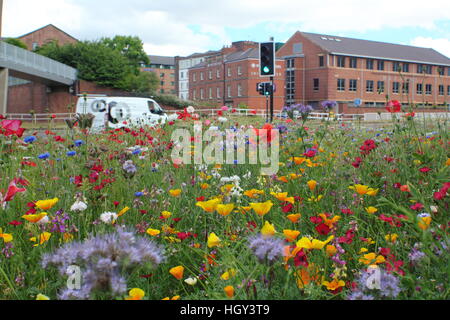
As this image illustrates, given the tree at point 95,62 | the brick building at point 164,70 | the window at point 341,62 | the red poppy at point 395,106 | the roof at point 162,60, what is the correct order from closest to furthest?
1. the red poppy at point 395,106
2. the tree at point 95,62
3. the window at point 341,62
4. the brick building at point 164,70
5. the roof at point 162,60

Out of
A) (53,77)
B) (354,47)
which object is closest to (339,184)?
(53,77)

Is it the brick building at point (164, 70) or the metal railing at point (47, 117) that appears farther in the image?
the brick building at point (164, 70)

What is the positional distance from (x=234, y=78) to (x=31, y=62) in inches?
1203

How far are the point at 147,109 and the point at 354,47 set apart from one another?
46.4 meters

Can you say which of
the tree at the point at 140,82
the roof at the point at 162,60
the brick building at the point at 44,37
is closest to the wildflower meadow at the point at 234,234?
the tree at the point at 140,82

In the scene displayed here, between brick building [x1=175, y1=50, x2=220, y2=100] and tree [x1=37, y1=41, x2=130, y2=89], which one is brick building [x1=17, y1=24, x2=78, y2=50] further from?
brick building [x1=175, y1=50, x2=220, y2=100]

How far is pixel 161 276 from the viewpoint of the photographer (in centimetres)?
227

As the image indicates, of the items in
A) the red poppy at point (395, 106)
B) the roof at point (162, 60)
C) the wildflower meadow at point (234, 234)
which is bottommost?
the wildflower meadow at point (234, 234)

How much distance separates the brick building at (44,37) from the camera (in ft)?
209

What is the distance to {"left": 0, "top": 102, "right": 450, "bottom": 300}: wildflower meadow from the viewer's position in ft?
4.49

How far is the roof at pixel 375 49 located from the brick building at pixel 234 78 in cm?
609

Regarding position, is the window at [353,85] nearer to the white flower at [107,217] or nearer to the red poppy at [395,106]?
the red poppy at [395,106]

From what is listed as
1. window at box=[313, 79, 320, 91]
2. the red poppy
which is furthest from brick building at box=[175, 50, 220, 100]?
the red poppy
